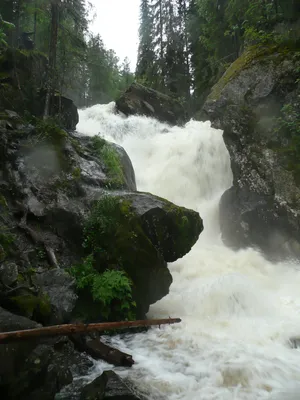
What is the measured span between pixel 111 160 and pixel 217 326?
18.5 feet

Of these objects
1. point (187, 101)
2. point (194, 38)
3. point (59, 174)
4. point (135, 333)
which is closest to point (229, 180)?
point (59, 174)

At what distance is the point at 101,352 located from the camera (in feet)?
17.2

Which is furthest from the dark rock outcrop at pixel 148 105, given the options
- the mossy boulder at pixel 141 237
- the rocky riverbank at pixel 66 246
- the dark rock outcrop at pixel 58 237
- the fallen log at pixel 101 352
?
the fallen log at pixel 101 352

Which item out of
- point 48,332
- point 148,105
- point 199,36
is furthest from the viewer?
point 199,36

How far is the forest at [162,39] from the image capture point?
13.3 m

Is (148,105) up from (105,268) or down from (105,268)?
up

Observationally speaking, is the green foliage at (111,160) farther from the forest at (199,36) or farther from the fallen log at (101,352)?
the forest at (199,36)

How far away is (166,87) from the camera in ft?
109

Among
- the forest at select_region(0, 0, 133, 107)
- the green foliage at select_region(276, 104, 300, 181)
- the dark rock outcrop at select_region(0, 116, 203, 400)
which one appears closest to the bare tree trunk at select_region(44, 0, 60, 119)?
the forest at select_region(0, 0, 133, 107)

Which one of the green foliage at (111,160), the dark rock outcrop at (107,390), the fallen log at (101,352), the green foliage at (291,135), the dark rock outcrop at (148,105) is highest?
the dark rock outcrop at (148,105)

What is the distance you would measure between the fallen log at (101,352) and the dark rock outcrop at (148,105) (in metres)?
22.2

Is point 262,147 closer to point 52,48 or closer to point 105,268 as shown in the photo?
point 105,268

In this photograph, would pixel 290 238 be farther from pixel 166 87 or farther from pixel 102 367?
pixel 166 87

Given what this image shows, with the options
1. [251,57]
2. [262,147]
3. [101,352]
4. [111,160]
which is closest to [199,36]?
[251,57]
